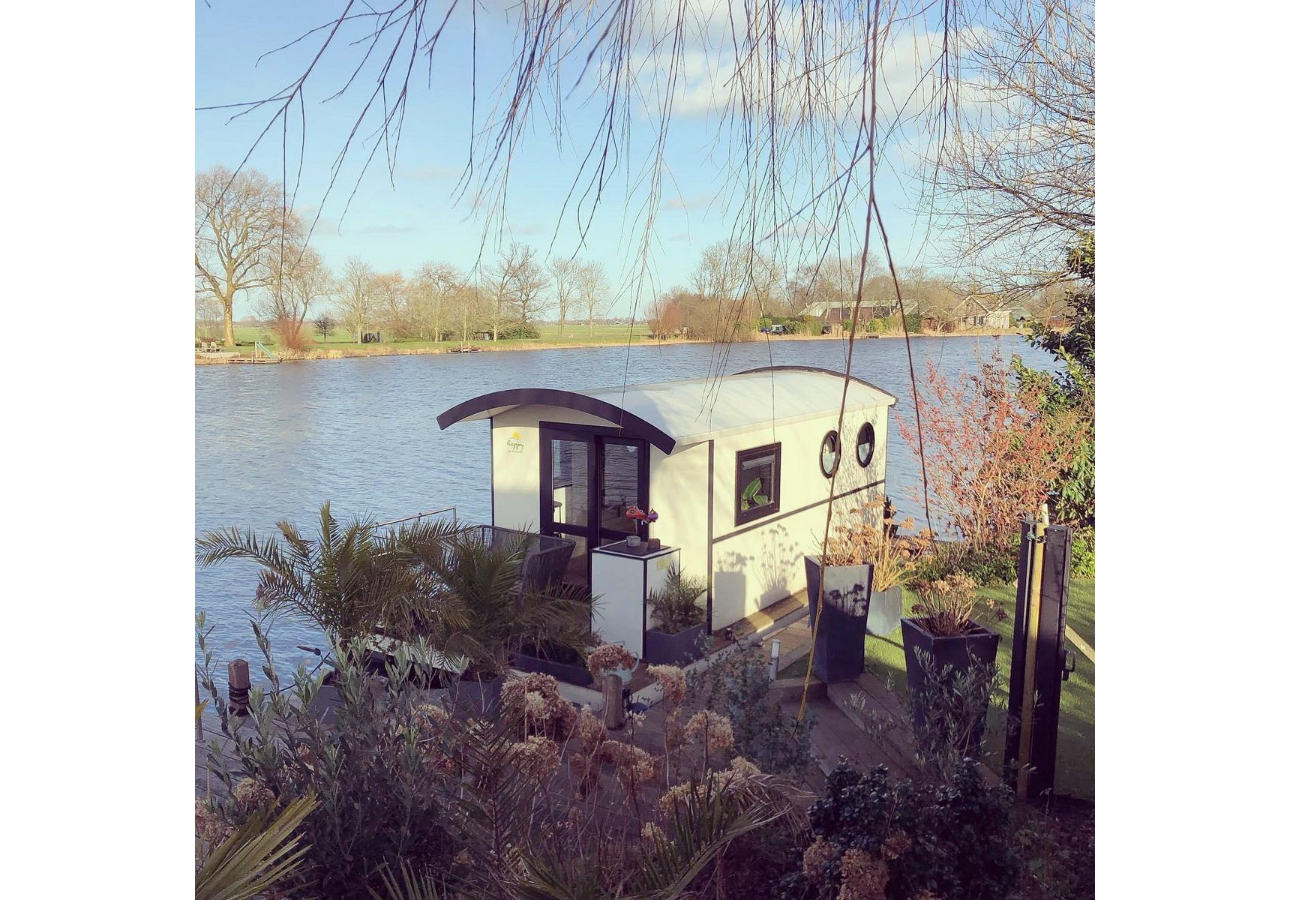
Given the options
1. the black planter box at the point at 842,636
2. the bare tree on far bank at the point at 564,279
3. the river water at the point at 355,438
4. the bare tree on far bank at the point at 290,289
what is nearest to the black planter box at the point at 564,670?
the river water at the point at 355,438

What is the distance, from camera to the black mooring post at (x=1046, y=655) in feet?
7.82

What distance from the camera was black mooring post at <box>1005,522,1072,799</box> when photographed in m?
2.38

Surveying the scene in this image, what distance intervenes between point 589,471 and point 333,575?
1625 millimetres

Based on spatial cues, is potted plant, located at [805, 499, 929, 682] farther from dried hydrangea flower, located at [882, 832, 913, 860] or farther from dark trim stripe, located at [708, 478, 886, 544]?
dried hydrangea flower, located at [882, 832, 913, 860]

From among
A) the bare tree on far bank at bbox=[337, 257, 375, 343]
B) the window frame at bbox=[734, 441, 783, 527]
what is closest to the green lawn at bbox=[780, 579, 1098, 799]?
the window frame at bbox=[734, 441, 783, 527]

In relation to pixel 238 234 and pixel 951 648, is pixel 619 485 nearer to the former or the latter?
pixel 951 648

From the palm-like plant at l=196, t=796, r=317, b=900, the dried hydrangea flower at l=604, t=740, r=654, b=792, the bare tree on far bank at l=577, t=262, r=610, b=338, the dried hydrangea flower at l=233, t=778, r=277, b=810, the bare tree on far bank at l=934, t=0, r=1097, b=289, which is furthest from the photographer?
the bare tree on far bank at l=934, t=0, r=1097, b=289

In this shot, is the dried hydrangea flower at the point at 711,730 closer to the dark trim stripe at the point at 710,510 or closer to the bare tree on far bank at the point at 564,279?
the bare tree on far bank at the point at 564,279
